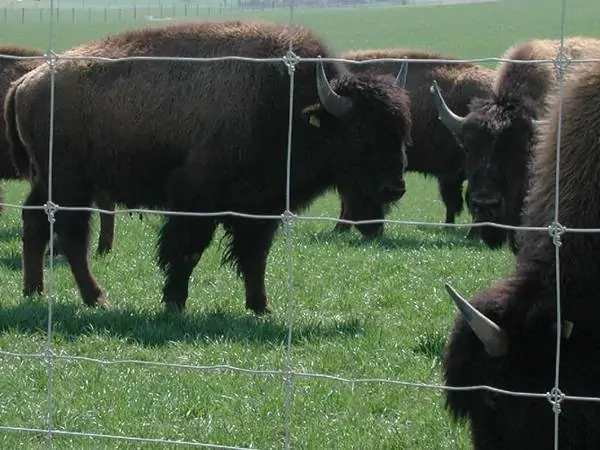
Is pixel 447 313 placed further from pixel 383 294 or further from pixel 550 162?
pixel 550 162

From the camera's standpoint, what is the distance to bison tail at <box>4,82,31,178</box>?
9.00 m

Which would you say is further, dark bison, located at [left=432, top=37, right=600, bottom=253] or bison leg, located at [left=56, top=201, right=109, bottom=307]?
bison leg, located at [left=56, top=201, right=109, bottom=307]

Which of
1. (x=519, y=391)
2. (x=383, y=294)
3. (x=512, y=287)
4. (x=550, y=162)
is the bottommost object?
(x=383, y=294)

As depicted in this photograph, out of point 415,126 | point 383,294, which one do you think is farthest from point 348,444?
point 415,126

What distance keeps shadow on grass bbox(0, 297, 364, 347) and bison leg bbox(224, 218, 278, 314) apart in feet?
2.21

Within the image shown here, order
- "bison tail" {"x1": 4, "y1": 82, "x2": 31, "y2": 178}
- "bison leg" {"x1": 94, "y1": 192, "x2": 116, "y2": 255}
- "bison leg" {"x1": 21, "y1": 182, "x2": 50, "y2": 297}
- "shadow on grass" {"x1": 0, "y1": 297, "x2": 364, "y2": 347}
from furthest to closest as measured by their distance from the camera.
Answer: "bison leg" {"x1": 94, "y1": 192, "x2": 116, "y2": 255} < "bison tail" {"x1": 4, "y1": 82, "x2": 31, "y2": 178} < "bison leg" {"x1": 21, "y1": 182, "x2": 50, "y2": 297} < "shadow on grass" {"x1": 0, "y1": 297, "x2": 364, "y2": 347}

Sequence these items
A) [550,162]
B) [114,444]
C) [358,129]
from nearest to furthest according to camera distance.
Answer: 1. [550,162]
2. [114,444]
3. [358,129]

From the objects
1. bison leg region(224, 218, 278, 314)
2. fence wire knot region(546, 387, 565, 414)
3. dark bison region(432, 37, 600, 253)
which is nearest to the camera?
fence wire knot region(546, 387, 565, 414)

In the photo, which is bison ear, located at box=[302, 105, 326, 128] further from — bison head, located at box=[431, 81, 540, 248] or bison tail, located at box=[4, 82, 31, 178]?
bison tail, located at box=[4, 82, 31, 178]

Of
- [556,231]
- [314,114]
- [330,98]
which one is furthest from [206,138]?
[556,231]

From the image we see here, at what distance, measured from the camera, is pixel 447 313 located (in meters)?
7.54

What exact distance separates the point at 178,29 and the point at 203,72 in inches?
20.9

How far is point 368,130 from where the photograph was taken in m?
8.21

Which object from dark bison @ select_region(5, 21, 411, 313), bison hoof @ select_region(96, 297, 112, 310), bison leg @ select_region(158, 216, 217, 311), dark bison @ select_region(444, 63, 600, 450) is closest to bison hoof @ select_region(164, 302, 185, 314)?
dark bison @ select_region(5, 21, 411, 313)
